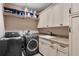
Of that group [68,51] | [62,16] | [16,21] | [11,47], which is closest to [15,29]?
[16,21]

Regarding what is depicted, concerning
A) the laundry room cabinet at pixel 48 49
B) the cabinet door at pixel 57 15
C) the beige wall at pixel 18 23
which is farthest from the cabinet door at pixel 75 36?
the beige wall at pixel 18 23

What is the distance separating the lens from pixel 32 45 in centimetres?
330

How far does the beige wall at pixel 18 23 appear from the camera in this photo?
354 cm

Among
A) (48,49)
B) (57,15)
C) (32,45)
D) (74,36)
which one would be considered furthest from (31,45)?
(74,36)

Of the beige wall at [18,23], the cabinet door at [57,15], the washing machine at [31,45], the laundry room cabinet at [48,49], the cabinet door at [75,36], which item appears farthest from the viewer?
the beige wall at [18,23]

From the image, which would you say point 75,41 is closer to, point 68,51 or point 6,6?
point 68,51

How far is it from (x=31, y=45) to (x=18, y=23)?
1387 millimetres

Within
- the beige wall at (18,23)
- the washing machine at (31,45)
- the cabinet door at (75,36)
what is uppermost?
the beige wall at (18,23)

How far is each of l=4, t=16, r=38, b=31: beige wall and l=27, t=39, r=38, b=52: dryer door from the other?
1.04 m

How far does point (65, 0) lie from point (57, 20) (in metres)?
1.92

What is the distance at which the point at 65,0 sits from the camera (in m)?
0.75

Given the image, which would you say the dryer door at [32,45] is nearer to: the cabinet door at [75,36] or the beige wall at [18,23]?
the beige wall at [18,23]

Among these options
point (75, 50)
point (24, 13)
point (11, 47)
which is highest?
point (24, 13)

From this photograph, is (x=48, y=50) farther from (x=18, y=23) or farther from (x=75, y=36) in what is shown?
(x=18, y=23)
